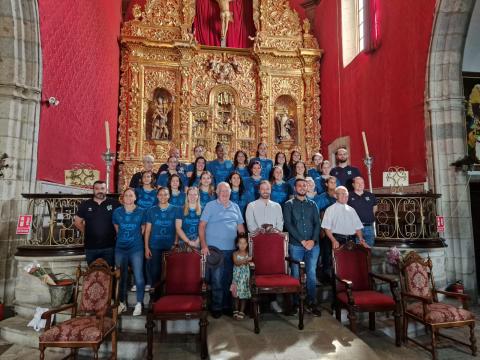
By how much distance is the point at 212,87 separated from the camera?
9.86 metres

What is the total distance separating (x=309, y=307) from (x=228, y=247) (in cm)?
117

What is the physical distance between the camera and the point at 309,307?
3857 millimetres

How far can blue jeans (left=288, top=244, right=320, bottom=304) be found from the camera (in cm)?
391

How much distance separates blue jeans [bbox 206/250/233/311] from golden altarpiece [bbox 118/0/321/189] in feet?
19.4

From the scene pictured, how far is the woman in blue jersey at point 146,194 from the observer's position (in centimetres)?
436

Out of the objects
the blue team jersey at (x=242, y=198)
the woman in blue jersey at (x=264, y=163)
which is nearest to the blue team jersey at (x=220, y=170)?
the woman in blue jersey at (x=264, y=163)

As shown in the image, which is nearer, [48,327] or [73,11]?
[48,327]

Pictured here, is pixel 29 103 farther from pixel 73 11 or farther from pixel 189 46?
pixel 189 46

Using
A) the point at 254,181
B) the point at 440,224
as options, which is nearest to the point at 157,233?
the point at 254,181

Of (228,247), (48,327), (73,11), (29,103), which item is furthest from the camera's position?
(73,11)

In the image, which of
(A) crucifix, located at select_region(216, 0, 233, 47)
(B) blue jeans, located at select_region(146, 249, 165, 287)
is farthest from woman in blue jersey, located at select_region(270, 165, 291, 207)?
(A) crucifix, located at select_region(216, 0, 233, 47)

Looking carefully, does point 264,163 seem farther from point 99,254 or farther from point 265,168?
point 99,254

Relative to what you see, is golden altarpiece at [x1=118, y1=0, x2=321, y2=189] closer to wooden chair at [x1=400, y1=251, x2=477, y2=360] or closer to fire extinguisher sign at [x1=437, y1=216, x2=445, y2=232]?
fire extinguisher sign at [x1=437, y1=216, x2=445, y2=232]

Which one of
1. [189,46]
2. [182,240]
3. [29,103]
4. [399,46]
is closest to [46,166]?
[29,103]
